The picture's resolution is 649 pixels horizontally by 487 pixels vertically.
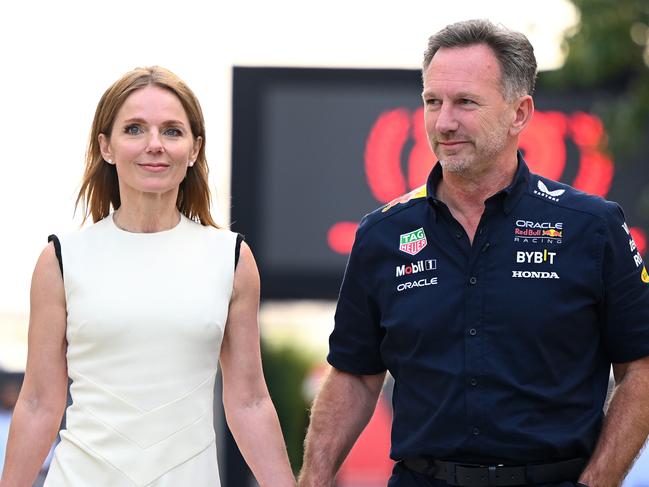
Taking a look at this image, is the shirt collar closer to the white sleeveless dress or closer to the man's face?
the man's face

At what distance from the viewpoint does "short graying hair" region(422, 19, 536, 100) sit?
4.49 metres

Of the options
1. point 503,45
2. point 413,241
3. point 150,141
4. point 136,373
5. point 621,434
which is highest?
point 503,45

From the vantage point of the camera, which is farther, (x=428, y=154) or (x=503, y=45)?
(x=428, y=154)

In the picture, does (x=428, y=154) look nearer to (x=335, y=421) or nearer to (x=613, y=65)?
(x=613, y=65)

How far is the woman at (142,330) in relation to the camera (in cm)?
427

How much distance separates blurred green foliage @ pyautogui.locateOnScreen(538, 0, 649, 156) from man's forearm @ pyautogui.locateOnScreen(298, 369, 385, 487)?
4044mm

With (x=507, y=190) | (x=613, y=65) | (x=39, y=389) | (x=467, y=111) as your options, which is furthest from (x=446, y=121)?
(x=613, y=65)

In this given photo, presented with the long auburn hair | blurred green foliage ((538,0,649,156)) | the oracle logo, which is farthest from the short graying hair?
blurred green foliage ((538,0,649,156))

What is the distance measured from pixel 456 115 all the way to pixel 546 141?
433cm

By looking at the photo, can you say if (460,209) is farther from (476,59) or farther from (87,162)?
(87,162)

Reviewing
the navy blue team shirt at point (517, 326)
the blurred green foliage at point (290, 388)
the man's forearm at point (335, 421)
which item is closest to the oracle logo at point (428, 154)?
the blurred green foliage at point (290, 388)

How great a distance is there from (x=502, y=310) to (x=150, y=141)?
1.04 m

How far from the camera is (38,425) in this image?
4.30 m

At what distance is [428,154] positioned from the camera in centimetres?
844
